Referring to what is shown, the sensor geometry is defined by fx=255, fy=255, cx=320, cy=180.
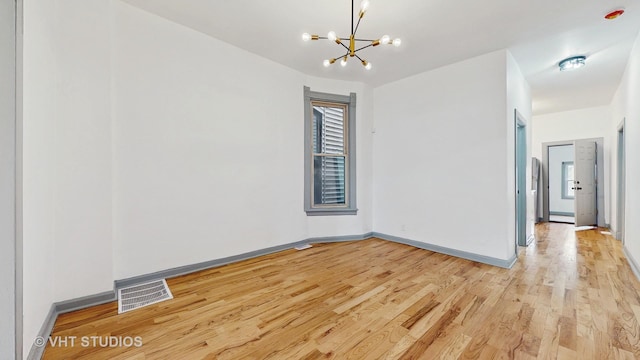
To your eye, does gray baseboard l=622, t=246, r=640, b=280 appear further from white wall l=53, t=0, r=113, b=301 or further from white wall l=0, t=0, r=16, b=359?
white wall l=53, t=0, r=113, b=301

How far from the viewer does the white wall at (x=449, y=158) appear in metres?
3.34

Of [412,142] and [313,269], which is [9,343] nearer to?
[313,269]

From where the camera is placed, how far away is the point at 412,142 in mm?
4273

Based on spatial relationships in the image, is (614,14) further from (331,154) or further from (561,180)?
(561,180)

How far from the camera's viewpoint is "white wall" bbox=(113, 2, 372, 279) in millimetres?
2576

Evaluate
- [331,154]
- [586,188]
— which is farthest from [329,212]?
[586,188]

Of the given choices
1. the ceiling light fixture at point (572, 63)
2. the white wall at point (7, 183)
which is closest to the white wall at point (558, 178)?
the ceiling light fixture at point (572, 63)

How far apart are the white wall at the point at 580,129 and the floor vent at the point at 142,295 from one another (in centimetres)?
820

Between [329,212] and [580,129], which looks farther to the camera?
[580,129]

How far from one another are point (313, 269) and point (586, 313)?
2.56 meters

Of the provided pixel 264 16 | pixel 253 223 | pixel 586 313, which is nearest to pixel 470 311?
pixel 586 313

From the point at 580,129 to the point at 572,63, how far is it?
12.6ft

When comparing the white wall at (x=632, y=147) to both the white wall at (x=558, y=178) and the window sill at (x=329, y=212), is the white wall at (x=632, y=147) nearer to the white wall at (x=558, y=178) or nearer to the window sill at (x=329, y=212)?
the window sill at (x=329, y=212)

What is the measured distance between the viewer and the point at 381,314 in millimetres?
2148
